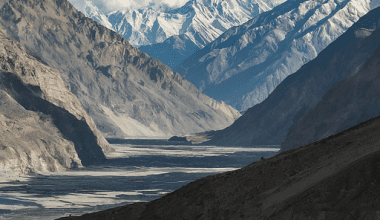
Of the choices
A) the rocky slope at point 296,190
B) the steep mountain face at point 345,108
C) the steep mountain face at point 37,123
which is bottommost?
→ the steep mountain face at point 345,108

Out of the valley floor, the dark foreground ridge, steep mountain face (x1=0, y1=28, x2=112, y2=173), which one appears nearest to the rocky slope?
the dark foreground ridge

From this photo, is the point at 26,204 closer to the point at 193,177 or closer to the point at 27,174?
the point at 27,174

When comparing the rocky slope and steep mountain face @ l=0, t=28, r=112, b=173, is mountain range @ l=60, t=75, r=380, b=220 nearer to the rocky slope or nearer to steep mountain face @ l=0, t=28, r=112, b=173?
the rocky slope

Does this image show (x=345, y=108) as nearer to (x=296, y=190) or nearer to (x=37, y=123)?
(x=37, y=123)

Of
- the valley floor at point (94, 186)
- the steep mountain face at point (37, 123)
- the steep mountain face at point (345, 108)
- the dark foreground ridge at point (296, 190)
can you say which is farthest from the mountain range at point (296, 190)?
the steep mountain face at point (345, 108)

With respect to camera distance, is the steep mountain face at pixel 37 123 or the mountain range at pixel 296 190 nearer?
the mountain range at pixel 296 190

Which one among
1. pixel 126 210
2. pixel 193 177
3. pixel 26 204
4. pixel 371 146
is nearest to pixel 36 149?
pixel 193 177

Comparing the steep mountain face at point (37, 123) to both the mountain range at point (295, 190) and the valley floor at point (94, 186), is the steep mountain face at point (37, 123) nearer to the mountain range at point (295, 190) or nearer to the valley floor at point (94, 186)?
the valley floor at point (94, 186)
